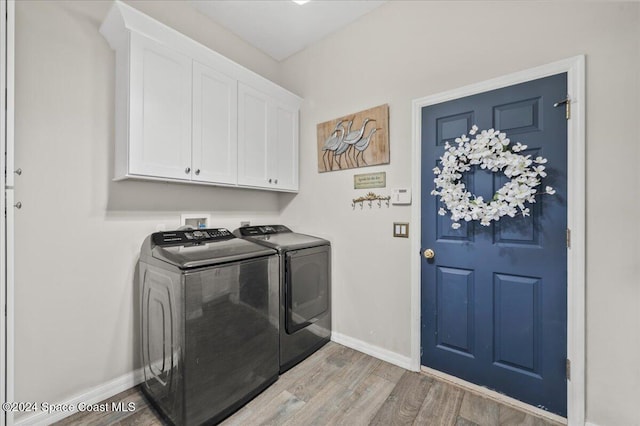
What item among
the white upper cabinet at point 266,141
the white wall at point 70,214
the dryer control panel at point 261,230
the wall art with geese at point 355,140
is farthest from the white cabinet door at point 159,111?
the wall art with geese at point 355,140

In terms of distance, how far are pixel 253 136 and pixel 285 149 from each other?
40 cm

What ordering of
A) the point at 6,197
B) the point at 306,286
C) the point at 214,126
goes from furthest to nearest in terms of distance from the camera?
the point at 306,286 → the point at 214,126 → the point at 6,197

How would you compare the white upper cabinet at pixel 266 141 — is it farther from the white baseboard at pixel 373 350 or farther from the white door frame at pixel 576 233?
the white door frame at pixel 576 233

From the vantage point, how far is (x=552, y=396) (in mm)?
1550

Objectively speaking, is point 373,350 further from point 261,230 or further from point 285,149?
point 285,149

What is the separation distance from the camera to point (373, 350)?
2.26 m

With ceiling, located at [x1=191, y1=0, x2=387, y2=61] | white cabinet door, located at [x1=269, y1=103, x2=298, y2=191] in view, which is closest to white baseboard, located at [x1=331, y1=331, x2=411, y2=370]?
white cabinet door, located at [x1=269, y1=103, x2=298, y2=191]

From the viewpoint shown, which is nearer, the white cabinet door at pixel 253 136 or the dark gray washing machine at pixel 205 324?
the dark gray washing machine at pixel 205 324

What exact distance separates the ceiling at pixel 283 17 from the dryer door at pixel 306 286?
80.6 inches

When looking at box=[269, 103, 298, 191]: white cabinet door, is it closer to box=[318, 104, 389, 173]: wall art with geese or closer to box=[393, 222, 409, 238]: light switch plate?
box=[318, 104, 389, 173]: wall art with geese

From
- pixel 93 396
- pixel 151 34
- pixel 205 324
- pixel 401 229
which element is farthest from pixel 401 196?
pixel 93 396

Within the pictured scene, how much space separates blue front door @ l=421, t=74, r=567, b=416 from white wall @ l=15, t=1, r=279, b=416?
2.18 m

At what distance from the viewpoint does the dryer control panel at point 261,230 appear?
7.76 ft

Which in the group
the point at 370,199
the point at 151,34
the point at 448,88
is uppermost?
the point at 151,34
